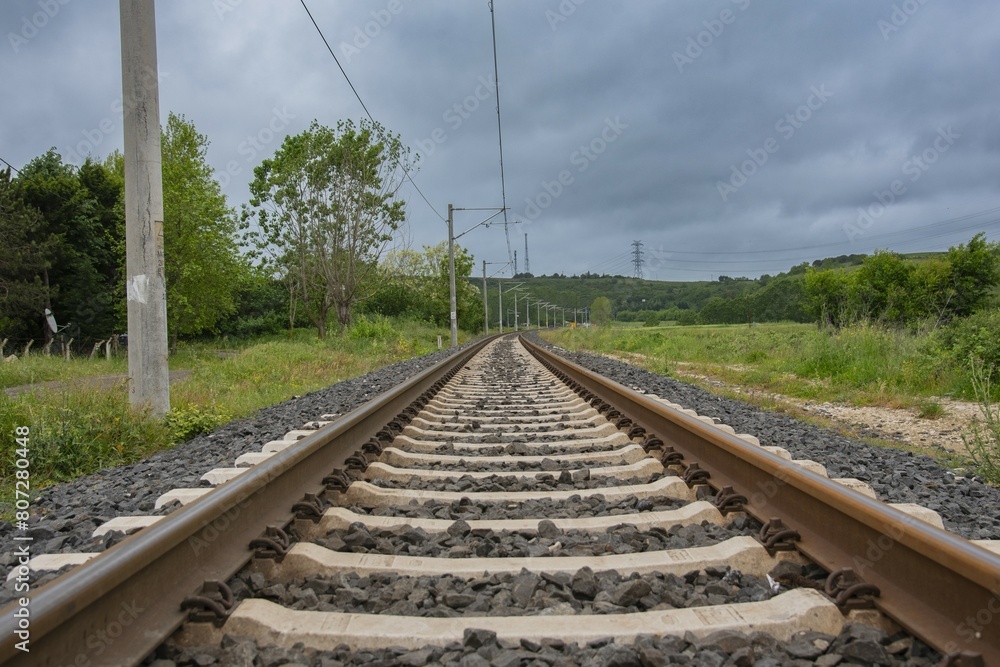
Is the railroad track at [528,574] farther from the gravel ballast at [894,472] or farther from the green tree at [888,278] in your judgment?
the green tree at [888,278]

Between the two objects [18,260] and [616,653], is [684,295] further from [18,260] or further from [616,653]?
[616,653]

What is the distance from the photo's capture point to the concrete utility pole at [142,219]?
541 centimetres

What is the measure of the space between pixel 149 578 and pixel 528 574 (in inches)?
42.3

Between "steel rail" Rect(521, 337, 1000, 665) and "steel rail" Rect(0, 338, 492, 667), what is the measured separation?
186 centimetres

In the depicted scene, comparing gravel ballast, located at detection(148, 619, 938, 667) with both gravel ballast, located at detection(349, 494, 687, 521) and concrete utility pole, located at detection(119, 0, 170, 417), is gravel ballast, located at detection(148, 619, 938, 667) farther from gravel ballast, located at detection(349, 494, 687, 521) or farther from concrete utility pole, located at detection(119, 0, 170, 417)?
concrete utility pole, located at detection(119, 0, 170, 417)

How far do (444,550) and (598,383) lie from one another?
4953 mm

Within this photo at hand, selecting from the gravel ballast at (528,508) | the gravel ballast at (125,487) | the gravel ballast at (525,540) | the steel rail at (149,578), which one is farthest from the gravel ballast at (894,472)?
the gravel ballast at (125,487)

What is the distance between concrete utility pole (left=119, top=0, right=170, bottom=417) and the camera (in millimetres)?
5410

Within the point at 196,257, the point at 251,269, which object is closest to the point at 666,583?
the point at 196,257

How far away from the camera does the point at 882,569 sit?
5.85 ft

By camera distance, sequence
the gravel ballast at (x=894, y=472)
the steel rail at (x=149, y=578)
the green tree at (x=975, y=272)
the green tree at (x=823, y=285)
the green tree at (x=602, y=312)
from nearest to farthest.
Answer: the steel rail at (x=149, y=578), the gravel ballast at (x=894, y=472), the green tree at (x=975, y=272), the green tree at (x=602, y=312), the green tree at (x=823, y=285)

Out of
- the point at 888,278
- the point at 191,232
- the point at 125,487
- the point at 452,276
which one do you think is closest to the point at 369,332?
the point at 452,276

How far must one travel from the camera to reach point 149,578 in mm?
1671

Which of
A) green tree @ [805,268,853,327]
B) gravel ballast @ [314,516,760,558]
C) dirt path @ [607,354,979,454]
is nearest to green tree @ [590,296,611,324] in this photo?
green tree @ [805,268,853,327]
